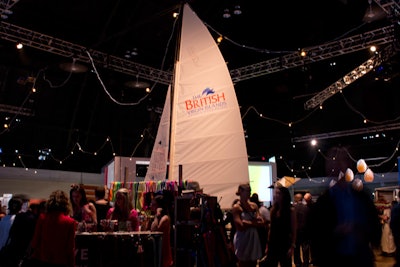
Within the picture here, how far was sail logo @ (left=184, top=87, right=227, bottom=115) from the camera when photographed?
7.32 metres

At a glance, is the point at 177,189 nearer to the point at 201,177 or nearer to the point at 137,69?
the point at 201,177

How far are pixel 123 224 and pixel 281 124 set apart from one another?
16.9 metres

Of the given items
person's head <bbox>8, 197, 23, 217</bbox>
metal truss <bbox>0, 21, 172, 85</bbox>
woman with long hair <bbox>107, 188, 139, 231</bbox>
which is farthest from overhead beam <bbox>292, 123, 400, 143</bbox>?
person's head <bbox>8, 197, 23, 217</bbox>

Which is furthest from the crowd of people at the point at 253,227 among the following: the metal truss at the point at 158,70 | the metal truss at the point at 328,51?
the metal truss at the point at 328,51

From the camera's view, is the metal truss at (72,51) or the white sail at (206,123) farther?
the metal truss at (72,51)

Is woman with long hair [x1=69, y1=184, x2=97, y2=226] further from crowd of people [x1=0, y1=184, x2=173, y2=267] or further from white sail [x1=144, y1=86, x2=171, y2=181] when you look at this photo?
white sail [x1=144, y1=86, x2=171, y2=181]

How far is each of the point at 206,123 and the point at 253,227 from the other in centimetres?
284

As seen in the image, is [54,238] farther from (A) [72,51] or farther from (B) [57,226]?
(A) [72,51]

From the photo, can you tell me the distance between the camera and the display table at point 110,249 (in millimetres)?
4914

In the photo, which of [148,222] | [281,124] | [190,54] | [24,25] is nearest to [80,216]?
[148,222]

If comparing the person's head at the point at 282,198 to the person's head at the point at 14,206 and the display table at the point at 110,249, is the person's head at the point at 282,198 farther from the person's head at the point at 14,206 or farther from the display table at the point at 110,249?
the person's head at the point at 14,206

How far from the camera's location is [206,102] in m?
7.41

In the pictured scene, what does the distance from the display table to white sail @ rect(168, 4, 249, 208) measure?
7.23 feet

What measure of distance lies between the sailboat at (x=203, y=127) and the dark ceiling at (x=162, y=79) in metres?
4.25
